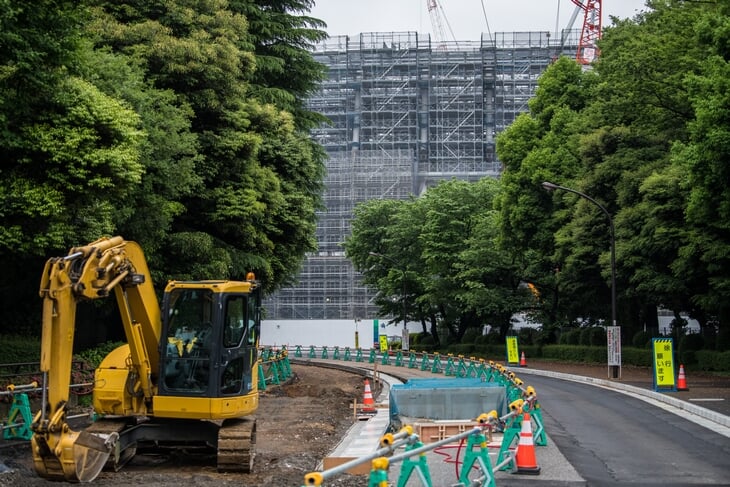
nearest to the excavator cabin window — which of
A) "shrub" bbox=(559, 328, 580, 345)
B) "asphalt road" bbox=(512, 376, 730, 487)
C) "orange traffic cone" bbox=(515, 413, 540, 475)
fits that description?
"orange traffic cone" bbox=(515, 413, 540, 475)

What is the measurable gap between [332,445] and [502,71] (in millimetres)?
85519

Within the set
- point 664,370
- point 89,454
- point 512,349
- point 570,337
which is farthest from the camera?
point 570,337

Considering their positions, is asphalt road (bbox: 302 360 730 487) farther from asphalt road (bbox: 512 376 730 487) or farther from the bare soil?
the bare soil

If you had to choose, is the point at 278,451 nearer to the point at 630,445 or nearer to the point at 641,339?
the point at 630,445

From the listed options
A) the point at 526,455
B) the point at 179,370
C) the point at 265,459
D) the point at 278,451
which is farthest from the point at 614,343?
the point at 179,370

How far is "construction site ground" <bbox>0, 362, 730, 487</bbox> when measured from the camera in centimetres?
1224

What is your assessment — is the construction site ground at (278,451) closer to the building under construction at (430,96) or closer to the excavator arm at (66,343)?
the excavator arm at (66,343)

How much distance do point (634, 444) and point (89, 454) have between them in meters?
9.70

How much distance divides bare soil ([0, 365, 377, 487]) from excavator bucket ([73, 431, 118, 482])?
0.24m

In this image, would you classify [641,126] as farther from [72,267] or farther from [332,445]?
[72,267]

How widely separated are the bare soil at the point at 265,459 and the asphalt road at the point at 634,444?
13.3ft

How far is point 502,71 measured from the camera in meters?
97.2

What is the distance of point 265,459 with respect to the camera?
47.9 feet

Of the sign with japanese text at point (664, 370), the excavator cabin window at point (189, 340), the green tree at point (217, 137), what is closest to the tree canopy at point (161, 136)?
the green tree at point (217, 137)
